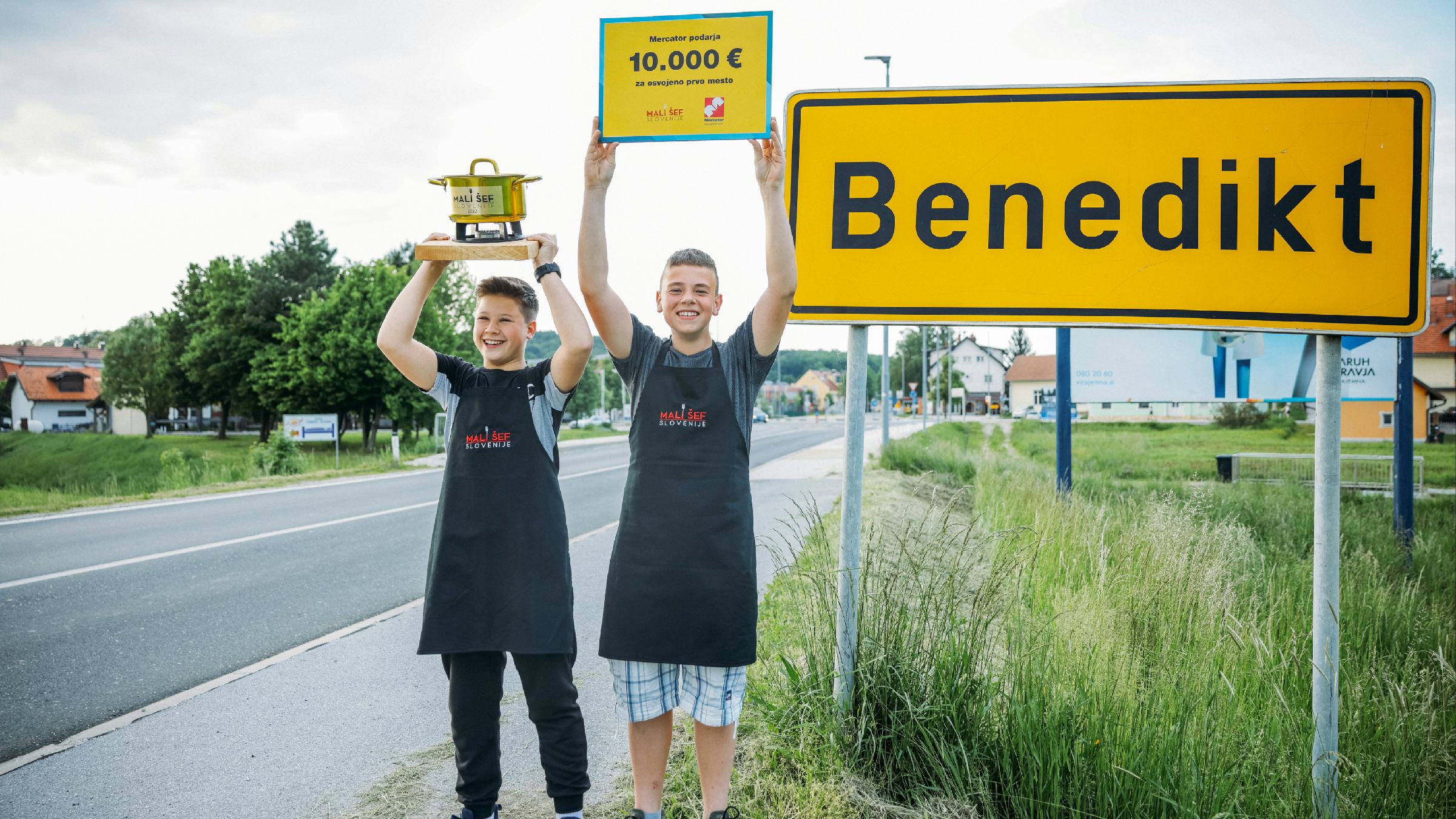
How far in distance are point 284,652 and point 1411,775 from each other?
537 cm

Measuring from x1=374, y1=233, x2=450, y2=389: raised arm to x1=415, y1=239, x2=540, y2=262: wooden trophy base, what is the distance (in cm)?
11

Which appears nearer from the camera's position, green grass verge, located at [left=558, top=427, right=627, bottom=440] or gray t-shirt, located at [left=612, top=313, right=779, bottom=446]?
gray t-shirt, located at [left=612, top=313, right=779, bottom=446]

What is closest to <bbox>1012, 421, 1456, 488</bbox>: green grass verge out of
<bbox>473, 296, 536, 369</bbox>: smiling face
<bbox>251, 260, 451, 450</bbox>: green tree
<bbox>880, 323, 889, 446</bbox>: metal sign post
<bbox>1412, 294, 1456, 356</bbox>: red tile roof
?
<bbox>880, 323, 889, 446</bbox>: metal sign post

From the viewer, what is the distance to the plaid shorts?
235 centimetres

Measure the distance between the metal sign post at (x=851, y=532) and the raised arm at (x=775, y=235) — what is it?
1.47 feet

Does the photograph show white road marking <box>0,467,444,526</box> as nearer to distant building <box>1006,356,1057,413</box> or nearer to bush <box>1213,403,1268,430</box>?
bush <box>1213,403,1268,430</box>

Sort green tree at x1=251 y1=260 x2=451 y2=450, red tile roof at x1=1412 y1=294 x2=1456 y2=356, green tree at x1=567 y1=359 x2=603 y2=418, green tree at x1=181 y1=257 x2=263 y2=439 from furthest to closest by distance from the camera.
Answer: green tree at x1=567 y1=359 x2=603 y2=418 < red tile roof at x1=1412 y1=294 x2=1456 y2=356 < green tree at x1=181 y1=257 x2=263 y2=439 < green tree at x1=251 y1=260 x2=451 y2=450

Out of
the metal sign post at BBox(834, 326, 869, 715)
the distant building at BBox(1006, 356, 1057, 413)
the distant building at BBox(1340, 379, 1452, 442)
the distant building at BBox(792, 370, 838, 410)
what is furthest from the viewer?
the distant building at BBox(792, 370, 838, 410)

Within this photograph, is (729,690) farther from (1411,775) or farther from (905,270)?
(1411,775)

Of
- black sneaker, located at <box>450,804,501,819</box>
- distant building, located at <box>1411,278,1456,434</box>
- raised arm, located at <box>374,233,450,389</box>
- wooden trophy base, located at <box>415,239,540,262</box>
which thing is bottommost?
black sneaker, located at <box>450,804,501,819</box>

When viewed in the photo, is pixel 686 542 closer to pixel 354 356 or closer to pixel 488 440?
pixel 488 440

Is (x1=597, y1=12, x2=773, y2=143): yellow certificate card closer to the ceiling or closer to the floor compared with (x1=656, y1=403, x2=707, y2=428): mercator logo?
closer to the ceiling

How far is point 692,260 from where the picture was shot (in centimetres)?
243

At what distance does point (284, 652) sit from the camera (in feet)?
15.6
